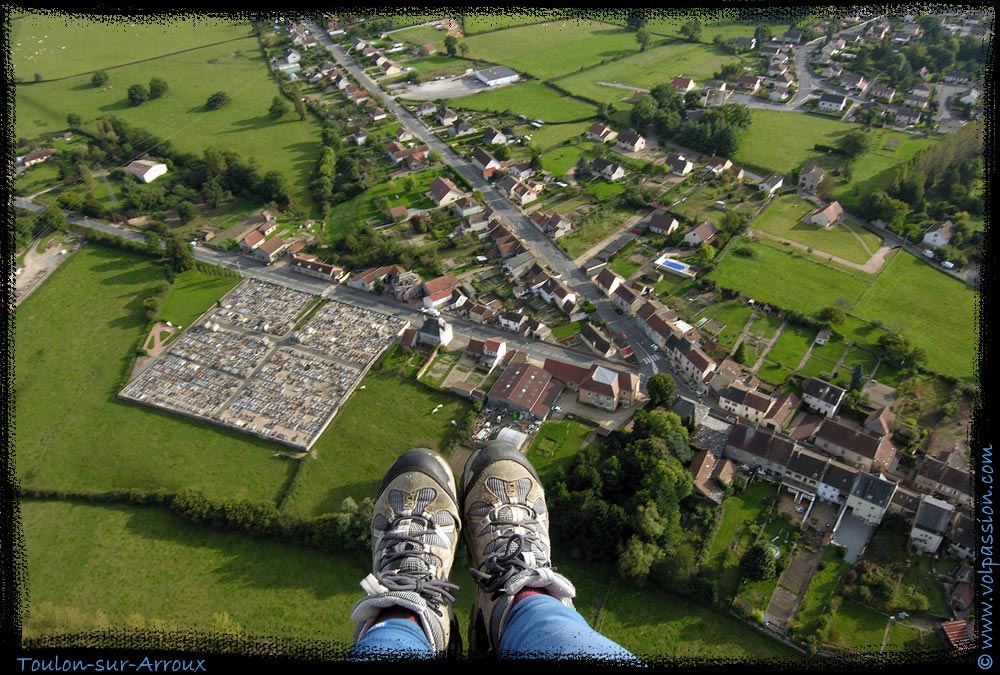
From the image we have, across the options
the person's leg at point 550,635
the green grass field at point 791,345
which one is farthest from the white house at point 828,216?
the person's leg at point 550,635

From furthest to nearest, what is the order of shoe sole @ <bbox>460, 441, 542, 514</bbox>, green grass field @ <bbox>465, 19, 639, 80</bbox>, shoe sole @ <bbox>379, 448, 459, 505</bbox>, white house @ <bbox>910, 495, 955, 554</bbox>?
green grass field @ <bbox>465, 19, 639, 80</bbox>
white house @ <bbox>910, 495, 955, 554</bbox>
shoe sole @ <bbox>460, 441, 542, 514</bbox>
shoe sole @ <bbox>379, 448, 459, 505</bbox>

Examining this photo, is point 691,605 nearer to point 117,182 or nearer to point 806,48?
point 117,182

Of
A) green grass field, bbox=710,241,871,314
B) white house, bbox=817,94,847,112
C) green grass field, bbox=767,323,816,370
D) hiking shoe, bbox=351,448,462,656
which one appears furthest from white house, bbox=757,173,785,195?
hiking shoe, bbox=351,448,462,656

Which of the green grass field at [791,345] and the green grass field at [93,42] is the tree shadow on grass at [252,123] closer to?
the green grass field at [93,42]

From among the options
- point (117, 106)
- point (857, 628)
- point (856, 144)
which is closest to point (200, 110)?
point (117, 106)

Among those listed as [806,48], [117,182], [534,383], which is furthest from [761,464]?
[806,48]

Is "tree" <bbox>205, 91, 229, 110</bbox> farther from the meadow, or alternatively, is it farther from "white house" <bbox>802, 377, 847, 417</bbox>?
"white house" <bbox>802, 377, 847, 417</bbox>
